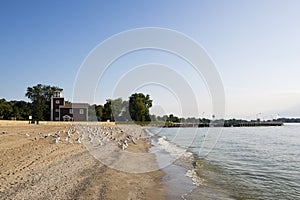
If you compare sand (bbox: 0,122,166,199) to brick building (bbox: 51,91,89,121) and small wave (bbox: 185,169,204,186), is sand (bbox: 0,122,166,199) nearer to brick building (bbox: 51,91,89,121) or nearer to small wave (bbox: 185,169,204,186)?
small wave (bbox: 185,169,204,186)

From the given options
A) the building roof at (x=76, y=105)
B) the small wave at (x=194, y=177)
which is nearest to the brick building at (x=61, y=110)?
the building roof at (x=76, y=105)

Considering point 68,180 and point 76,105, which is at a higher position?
point 76,105

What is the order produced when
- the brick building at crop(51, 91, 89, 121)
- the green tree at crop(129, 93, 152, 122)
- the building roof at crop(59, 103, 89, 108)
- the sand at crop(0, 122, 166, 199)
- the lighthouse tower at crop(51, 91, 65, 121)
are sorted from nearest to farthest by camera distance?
1. the sand at crop(0, 122, 166, 199)
2. the brick building at crop(51, 91, 89, 121)
3. the lighthouse tower at crop(51, 91, 65, 121)
4. the building roof at crop(59, 103, 89, 108)
5. the green tree at crop(129, 93, 152, 122)

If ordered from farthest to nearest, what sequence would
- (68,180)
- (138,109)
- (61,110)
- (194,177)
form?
(138,109) → (61,110) → (194,177) → (68,180)

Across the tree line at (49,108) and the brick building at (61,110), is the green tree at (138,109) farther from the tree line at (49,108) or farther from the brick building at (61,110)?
the brick building at (61,110)

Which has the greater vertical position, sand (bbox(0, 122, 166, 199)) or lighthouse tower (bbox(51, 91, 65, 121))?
lighthouse tower (bbox(51, 91, 65, 121))

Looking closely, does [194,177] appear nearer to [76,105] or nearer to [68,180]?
[68,180]

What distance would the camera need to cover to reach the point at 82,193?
8.88 m

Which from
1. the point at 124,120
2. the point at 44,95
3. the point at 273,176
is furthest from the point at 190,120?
the point at 273,176

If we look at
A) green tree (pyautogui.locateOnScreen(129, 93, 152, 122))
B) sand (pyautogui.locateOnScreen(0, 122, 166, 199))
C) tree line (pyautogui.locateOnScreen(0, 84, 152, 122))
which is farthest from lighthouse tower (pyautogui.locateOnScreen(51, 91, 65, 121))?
sand (pyautogui.locateOnScreen(0, 122, 166, 199))

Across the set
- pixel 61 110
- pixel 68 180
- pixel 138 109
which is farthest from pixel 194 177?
pixel 138 109

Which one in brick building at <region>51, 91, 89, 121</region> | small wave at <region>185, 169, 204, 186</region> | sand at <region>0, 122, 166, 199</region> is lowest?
small wave at <region>185, 169, 204, 186</region>

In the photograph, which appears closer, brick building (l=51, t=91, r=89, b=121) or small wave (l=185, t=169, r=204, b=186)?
small wave (l=185, t=169, r=204, b=186)

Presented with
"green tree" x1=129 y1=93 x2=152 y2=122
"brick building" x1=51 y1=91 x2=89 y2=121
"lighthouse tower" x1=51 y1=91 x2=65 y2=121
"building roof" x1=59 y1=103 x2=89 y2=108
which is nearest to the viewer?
"brick building" x1=51 y1=91 x2=89 y2=121
